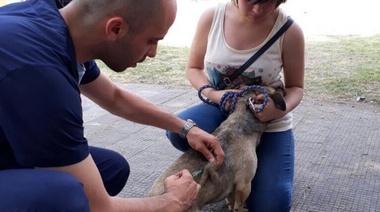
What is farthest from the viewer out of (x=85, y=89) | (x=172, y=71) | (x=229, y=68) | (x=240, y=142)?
(x=172, y=71)

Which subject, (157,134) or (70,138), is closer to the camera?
(70,138)

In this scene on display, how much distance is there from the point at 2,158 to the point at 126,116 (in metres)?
0.98

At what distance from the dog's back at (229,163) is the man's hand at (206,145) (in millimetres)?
43

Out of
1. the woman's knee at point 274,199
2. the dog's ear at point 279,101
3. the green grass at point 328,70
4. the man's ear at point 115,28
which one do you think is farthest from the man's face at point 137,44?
the green grass at point 328,70

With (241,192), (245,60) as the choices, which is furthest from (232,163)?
(245,60)

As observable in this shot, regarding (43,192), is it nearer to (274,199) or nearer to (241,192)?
(241,192)

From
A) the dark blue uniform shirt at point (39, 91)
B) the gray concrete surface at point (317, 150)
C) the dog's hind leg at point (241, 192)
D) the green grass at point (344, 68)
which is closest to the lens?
the dark blue uniform shirt at point (39, 91)

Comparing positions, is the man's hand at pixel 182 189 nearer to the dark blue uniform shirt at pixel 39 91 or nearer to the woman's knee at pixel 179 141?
the dark blue uniform shirt at pixel 39 91

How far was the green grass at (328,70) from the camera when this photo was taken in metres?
6.41

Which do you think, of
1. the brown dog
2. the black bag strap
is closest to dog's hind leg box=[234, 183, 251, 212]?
the brown dog

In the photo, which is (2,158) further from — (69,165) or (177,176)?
(177,176)

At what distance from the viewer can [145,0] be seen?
5.71ft

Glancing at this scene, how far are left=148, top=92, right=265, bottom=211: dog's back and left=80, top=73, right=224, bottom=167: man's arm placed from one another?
0.07m

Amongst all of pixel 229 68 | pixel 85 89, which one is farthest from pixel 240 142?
pixel 85 89
